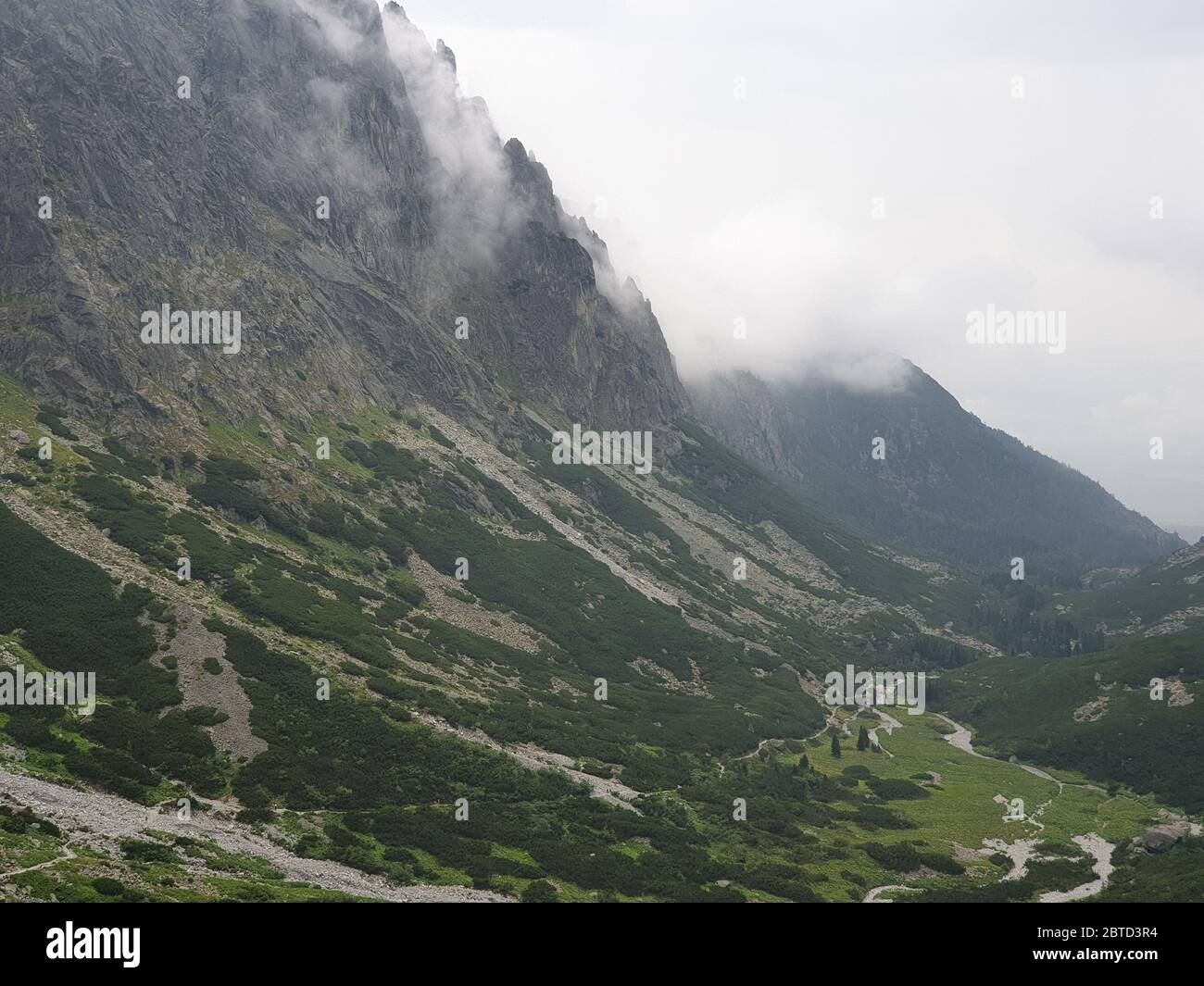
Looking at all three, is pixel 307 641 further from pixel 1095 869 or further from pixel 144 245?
pixel 144 245

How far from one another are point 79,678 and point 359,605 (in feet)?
148

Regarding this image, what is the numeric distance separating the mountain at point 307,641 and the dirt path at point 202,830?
327 mm

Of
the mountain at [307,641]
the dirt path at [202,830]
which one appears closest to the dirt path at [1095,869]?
the mountain at [307,641]

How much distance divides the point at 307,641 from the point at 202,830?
133 feet

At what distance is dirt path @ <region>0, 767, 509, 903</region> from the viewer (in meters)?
Answer: 56.1

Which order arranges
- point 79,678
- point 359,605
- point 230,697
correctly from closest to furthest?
point 79,678
point 230,697
point 359,605

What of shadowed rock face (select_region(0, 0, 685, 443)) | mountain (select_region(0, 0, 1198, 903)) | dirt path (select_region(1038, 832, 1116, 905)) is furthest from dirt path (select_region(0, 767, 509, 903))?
shadowed rock face (select_region(0, 0, 685, 443))

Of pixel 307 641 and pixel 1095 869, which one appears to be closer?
pixel 1095 869

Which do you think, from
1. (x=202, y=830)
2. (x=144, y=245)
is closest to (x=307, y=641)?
(x=202, y=830)

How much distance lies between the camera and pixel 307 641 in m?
100

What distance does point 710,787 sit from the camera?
10300 centimetres

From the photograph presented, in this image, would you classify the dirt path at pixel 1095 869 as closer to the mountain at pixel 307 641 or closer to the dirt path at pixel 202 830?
the mountain at pixel 307 641
